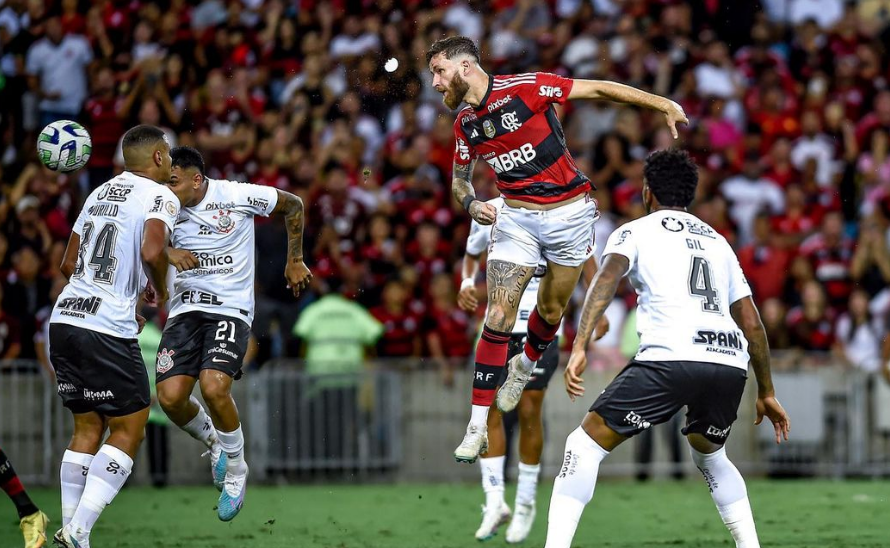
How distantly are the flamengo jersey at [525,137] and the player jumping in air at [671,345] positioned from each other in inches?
59.4

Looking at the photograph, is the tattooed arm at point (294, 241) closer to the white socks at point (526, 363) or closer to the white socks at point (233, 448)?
the white socks at point (233, 448)

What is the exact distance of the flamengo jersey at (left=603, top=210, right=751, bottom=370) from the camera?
28.6 feet

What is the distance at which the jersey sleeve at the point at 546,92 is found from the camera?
10.3 metres

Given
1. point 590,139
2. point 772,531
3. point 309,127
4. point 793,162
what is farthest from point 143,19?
point 772,531

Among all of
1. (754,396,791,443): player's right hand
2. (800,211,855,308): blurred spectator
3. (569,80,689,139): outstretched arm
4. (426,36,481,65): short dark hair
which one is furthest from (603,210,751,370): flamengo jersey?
Answer: (800,211,855,308): blurred spectator

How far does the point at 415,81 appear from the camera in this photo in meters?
20.5

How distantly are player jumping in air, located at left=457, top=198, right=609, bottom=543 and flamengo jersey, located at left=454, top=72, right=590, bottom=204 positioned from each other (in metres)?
1.11

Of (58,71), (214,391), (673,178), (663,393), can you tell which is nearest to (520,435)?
(214,391)

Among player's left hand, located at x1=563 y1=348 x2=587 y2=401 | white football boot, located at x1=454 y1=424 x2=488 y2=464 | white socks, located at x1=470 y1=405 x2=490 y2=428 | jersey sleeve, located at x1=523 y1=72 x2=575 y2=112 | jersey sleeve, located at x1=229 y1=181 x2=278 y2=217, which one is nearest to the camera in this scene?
player's left hand, located at x1=563 y1=348 x2=587 y2=401

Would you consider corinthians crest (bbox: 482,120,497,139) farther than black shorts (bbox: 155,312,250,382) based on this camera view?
No

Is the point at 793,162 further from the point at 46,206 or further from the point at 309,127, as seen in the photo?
the point at 46,206

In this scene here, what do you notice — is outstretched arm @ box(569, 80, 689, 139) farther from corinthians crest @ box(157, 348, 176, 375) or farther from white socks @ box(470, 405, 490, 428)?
corinthians crest @ box(157, 348, 176, 375)

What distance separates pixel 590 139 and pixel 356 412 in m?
5.63

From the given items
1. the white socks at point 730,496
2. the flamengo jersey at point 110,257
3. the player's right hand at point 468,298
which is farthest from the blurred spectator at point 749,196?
the flamengo jersey at point 110,257
